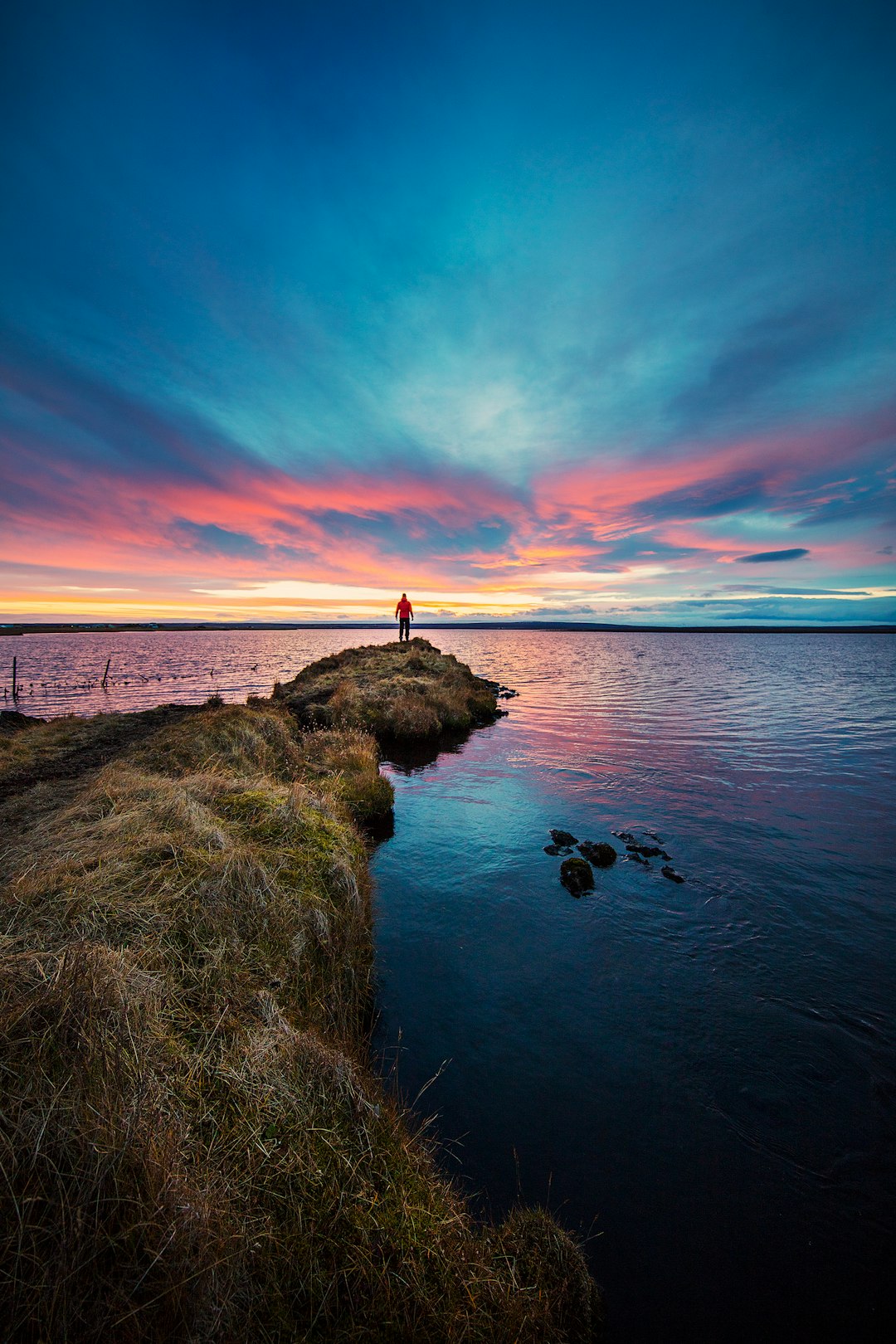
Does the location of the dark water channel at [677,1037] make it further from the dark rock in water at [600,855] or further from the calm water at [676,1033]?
the dark rock in water at [600,855]

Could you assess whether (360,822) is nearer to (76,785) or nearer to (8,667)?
(76,785)

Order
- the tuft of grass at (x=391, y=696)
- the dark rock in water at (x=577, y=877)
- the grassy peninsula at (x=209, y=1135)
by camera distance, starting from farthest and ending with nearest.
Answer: the tuft of grass at (x=391, y=696)
the dark rock in water at (x=577, y=877)
the grassy peninsula at (x=209, y=1135)

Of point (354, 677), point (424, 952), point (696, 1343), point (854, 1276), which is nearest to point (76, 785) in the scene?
point (424, 952)

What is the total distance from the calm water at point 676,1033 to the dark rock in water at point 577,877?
0.24m

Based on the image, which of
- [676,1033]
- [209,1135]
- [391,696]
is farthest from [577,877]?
[391,696]

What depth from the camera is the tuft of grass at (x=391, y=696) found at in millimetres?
25047

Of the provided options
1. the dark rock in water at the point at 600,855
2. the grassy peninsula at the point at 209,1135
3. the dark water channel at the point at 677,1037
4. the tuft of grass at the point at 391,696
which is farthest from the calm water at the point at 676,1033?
the tuft of grass at the point at 391,696

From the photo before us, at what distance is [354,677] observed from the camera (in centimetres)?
3284

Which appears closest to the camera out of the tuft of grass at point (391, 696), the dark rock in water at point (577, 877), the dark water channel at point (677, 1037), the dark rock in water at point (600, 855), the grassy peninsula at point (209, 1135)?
the grassy peninsula at point (209, 1135)

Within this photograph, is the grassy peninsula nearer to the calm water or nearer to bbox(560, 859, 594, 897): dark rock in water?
the calm water

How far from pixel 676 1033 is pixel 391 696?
71.9ft

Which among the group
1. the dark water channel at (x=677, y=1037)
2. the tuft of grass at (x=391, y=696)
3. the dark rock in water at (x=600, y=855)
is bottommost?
the dark water channel at (x=677, y=1037)

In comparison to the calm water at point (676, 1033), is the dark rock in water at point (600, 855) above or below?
above

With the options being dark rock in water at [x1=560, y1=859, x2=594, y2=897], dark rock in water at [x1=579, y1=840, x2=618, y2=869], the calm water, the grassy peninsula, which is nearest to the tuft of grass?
the calm water
